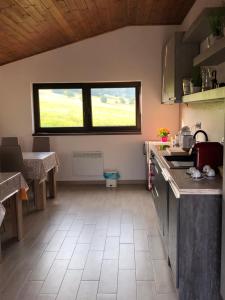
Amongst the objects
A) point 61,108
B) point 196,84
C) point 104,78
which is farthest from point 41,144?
point 196,84

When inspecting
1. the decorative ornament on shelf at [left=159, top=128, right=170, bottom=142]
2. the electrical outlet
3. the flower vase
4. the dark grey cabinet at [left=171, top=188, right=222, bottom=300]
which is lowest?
the dark grey cabinet at [left=171, top=188, right=222, bottom=300]

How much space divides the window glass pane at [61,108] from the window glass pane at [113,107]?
28 centimetres

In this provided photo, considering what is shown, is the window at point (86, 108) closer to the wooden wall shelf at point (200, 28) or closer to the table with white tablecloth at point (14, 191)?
the wooden wall shelf at point (200, 28)

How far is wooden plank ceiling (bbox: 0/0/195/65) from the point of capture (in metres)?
3.81

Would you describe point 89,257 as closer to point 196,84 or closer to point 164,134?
point 196,84

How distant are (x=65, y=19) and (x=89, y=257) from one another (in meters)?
3.05

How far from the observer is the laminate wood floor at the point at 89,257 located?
2.60 metres

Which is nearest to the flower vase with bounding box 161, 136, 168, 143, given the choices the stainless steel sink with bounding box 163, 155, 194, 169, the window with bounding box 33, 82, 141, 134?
the window with bounding box 33, 82, 141, 134

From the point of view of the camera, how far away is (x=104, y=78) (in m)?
5.92

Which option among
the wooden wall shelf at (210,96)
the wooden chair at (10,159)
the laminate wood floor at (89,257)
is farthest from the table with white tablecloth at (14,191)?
the wooden wall shelf at (210,96)

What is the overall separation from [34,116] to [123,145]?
172cm

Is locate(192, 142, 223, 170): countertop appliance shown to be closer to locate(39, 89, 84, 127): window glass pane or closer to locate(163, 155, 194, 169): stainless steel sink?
locate(163, 155, 194, 169): stainless steel sink

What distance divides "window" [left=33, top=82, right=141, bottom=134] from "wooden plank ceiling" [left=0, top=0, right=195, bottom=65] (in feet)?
2.65

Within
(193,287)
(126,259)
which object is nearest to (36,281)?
(126,259)
